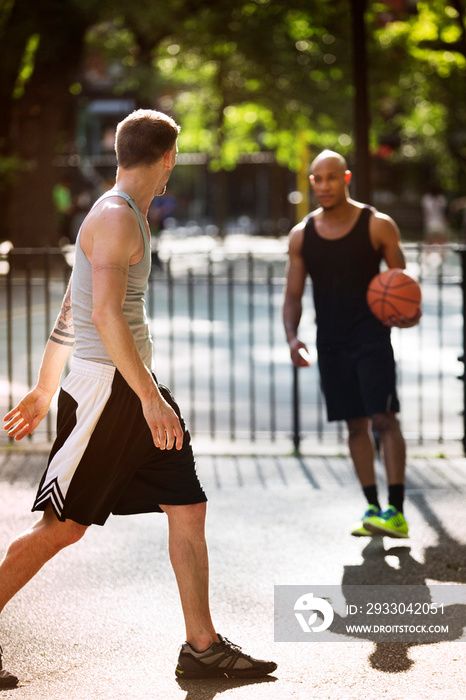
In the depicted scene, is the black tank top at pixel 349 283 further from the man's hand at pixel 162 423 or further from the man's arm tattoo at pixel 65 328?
the man's hand at pixel 162 423

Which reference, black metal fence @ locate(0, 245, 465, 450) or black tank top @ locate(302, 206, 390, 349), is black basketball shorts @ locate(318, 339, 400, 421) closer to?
black tank top @ locate(302, 206, 390, 349)

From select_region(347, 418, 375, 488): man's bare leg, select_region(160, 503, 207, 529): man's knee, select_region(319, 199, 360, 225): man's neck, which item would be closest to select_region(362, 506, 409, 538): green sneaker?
select_region(347, 418, 375, 488): man's bare leg

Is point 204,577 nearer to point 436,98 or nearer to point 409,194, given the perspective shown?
point 436,98

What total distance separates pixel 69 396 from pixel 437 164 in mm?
40959

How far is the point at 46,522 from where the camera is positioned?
3885 millimetres

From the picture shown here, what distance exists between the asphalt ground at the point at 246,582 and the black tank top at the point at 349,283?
106 centimetres

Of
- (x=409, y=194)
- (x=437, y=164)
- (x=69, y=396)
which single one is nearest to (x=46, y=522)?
(x=69, y=396)

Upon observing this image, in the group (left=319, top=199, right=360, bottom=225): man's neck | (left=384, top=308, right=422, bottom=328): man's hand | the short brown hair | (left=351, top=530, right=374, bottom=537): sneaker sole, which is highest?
the short brown hair

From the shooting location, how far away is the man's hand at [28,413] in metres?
4.14

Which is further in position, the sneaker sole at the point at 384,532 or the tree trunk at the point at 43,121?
the tree trunk at the point at 43,121

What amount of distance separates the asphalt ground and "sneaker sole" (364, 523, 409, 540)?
1.8 inches

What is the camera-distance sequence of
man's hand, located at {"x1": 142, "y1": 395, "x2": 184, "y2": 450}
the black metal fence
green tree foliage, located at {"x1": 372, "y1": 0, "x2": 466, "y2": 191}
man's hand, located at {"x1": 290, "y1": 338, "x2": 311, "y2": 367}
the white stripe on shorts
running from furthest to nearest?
green tree foliage, located at {"x1": 372, "y1": 0, "x2": 466, "y2": 191}
the black metal fence
man's hand, located at {"x1": 290, "y1": 338, "x2": 311, "y2": 367}
the white stripe on shorts
man's hand, located at {"x1": 142, "y1": 395, "x2": 184, "y2": 450}

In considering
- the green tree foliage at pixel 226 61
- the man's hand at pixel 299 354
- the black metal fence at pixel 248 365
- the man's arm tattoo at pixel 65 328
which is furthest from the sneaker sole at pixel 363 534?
the green tree foliage at pixel 226 61

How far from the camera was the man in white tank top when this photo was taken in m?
3.85
